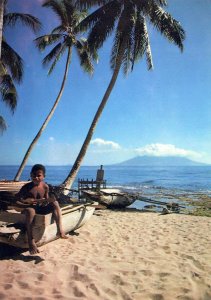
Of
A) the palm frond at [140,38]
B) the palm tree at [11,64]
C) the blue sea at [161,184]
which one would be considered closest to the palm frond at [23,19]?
the palm tree at [11,64]

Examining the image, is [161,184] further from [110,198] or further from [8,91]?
[110,198]

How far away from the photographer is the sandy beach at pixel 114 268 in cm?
465

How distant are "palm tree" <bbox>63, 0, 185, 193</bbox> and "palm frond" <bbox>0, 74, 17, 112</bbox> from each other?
678 centimetres

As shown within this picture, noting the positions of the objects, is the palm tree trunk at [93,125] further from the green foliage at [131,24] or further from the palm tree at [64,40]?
the palm tree at [64,40]

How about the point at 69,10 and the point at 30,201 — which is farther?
the point at 69,10

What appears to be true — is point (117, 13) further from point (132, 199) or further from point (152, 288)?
point (152, 288)

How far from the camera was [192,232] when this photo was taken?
947cm

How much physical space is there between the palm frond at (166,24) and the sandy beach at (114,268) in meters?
11.7

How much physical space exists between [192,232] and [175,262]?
3.50 m

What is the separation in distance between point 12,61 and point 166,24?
9.63 m

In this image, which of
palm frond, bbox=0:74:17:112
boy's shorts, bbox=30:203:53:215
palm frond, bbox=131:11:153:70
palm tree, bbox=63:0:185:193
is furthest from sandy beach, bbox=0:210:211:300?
palm frond, bbox=0:74:17:112

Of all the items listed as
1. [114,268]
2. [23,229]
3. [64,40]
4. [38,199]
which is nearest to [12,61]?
[64,40]

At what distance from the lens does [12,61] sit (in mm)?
18969

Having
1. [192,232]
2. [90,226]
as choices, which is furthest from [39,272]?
[192,232]
